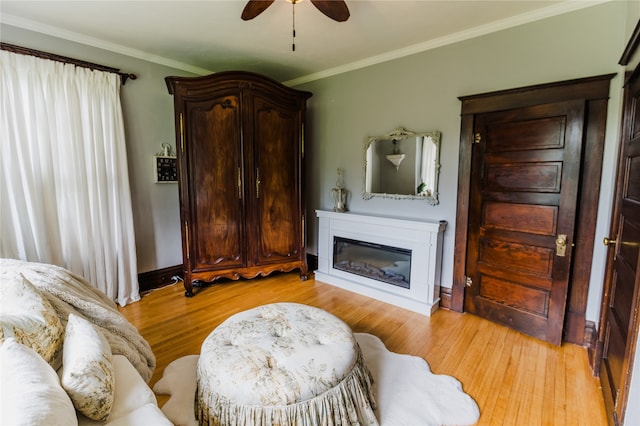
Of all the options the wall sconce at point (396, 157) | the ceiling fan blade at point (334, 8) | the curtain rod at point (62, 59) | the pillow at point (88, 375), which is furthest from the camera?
the wall sconce at point (396, 157)

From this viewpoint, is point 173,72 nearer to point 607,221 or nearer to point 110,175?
point 110,175

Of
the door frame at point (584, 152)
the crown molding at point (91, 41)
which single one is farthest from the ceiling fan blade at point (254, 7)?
the door frame at point (584, 152)

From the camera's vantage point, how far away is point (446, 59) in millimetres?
2785

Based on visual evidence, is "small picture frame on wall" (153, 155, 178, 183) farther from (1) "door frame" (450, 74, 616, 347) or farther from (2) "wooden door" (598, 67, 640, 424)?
(2) "wooden door" (598, 67, 640, 424)

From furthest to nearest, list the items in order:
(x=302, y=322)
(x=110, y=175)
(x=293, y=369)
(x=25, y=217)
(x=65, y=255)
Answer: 1. (x=110, y=175)
2. (x=65, y=255)
3. (x=25, y=217)
4. (x=302, y=322)
5. (x=293, y=369)

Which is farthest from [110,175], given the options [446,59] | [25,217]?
[446,59]

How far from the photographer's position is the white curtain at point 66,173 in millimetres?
2434

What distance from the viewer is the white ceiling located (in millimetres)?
2236

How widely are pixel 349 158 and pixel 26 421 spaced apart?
10.7ft

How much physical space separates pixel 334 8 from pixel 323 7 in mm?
72

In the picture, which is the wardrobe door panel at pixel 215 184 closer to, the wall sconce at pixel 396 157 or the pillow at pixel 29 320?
the wall sconce at pixel 396 157

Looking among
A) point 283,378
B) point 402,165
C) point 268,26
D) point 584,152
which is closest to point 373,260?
point 402,165

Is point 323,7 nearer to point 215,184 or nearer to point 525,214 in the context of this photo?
point 215,184

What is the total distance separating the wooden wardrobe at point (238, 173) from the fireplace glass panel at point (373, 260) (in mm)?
584
